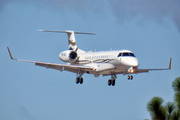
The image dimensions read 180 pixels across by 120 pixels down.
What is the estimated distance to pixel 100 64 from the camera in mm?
46500

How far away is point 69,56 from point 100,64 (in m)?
5.24

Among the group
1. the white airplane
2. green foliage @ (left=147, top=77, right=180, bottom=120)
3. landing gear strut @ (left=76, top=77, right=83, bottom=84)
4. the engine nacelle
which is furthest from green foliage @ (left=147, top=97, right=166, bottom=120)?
the engine nacelle

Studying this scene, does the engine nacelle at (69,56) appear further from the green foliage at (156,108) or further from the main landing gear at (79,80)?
the green foliage at (156,108)

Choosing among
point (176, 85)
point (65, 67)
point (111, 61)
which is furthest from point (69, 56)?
point (176, 85)

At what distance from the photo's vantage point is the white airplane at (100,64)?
44.0 metres

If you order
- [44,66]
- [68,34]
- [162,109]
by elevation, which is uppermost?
[68,34]

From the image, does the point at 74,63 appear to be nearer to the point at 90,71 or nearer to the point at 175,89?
the point at 90,71

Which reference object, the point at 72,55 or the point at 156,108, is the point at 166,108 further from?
the point at 72,55

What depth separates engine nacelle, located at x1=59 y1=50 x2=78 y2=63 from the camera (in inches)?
1973

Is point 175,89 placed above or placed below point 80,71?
below

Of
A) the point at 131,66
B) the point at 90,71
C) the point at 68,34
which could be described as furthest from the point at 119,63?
the point at 68,34

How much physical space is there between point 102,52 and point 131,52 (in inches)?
167

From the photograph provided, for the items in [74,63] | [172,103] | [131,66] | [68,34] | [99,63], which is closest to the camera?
[172,103]

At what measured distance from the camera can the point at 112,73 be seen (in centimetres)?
4816
